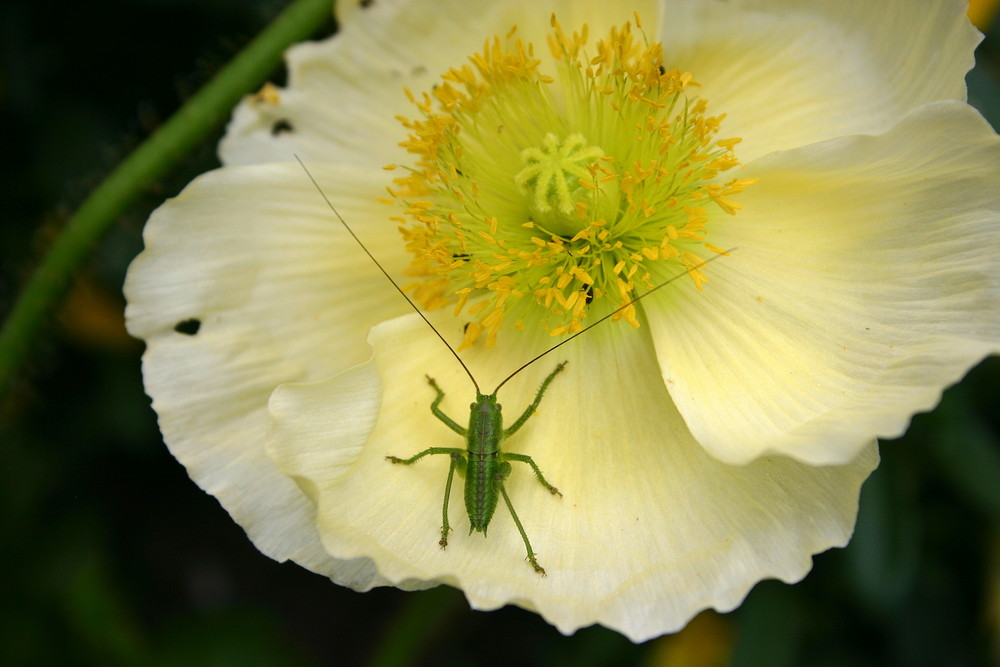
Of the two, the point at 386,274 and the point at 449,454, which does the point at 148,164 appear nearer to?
the point at 386,274

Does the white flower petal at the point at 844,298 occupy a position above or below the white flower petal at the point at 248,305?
below

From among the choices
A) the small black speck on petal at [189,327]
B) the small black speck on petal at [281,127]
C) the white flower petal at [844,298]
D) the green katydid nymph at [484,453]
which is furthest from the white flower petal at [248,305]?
the white flower petal at [844,298]

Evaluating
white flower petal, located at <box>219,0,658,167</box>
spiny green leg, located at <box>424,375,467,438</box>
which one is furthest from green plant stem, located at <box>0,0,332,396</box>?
spiny green leg, located at <box>424,375,467,438</box>

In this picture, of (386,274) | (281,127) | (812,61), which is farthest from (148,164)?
(812,61)

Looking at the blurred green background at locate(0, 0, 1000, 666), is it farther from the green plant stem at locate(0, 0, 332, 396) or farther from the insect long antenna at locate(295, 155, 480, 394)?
the insect long antenna at locate(295, 155, 480, 394)

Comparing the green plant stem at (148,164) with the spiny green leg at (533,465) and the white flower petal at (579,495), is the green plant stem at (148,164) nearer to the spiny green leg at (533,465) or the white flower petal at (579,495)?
the white flower petal at (579,495)
